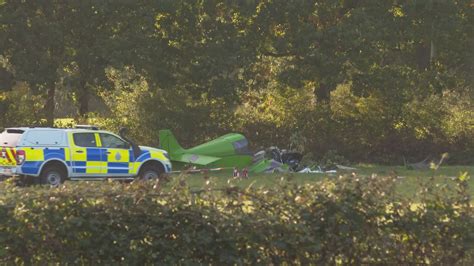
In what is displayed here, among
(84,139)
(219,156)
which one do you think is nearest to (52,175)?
(84,139)

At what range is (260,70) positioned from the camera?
30469 mm

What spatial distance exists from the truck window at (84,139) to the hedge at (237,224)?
46.1 ft

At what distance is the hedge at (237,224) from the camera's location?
545cm

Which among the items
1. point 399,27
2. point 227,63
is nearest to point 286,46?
point 227,63

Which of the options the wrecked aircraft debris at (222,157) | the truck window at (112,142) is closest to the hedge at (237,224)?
the truck window at (112,142)

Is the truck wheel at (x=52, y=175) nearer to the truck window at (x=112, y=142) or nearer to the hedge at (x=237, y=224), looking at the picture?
the truck window at (x=112, y=142)

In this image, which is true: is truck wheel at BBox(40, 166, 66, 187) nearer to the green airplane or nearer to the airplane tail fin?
the green airplane

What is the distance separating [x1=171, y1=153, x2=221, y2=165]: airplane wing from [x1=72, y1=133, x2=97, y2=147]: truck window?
4.99 meters

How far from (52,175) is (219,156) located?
22.4ft

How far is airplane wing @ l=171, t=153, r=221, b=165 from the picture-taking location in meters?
24.2

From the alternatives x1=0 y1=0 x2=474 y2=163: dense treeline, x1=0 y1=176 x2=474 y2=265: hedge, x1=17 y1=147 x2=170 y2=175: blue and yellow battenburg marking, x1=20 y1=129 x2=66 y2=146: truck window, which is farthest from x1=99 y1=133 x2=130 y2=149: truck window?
x1=0 y1=176 x2=474 y2=265: hedge

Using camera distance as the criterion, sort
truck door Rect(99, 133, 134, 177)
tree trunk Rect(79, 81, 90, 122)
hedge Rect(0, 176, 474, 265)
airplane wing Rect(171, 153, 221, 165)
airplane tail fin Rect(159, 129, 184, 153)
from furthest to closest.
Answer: tree trunk Rect(79, 81, 90, 122) < airplane tail fin Rect(159, 129, 184, 153) < airplane wing Rect(171, 153, 221, 165) < truck door Rect(99, 133, 134, 177) < hedge Rect(0, 176, 474, 265)

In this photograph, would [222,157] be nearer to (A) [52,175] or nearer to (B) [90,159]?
(B) [90,159]

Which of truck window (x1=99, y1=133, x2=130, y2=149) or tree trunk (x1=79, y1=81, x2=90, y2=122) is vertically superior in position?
tree trunk (x1=79, y1=81, x2=90, y2=122)
